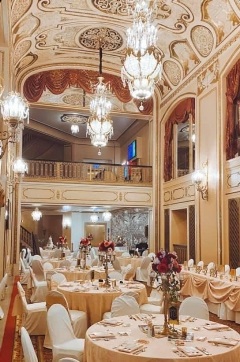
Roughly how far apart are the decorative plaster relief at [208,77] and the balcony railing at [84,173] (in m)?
4.27

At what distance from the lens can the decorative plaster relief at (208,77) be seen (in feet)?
34.1

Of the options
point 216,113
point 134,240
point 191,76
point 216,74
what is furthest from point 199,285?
point 134,240

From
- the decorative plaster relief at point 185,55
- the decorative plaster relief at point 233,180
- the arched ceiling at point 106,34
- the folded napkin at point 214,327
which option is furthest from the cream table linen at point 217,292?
the decorative plaster relief at point 185,55

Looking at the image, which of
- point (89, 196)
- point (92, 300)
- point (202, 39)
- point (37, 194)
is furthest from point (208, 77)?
point (92, 300)

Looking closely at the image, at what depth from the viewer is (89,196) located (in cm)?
1406

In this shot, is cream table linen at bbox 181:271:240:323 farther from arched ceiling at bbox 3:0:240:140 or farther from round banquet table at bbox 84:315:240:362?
arched ceiling at bbox 3:0:240:140

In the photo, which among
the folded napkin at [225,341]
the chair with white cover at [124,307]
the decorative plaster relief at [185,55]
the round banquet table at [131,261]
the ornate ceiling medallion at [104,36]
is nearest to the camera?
the folded napkin at [225,341]

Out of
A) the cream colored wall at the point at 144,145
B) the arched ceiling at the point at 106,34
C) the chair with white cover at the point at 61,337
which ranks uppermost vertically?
the arched ceiling at the point at 106,34

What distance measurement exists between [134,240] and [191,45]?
947 centimetres

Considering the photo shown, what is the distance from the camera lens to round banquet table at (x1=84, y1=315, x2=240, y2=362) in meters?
3.13

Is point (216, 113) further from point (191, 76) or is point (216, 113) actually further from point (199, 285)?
point (199, 285)

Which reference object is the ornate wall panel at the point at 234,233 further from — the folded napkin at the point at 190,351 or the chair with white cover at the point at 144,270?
the folded napkin at the point at 190,351

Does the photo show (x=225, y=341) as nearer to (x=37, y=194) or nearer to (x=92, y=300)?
(x=92, y=300)

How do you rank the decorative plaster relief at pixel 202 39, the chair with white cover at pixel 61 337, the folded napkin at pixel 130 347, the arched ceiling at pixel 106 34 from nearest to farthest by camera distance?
the folded napkin at pixel 130 347 < the chair with white cover at pixel 61 337 < the arched ceiling at pixel 106 34 < the decorative plaster relief at pixel 202 39
